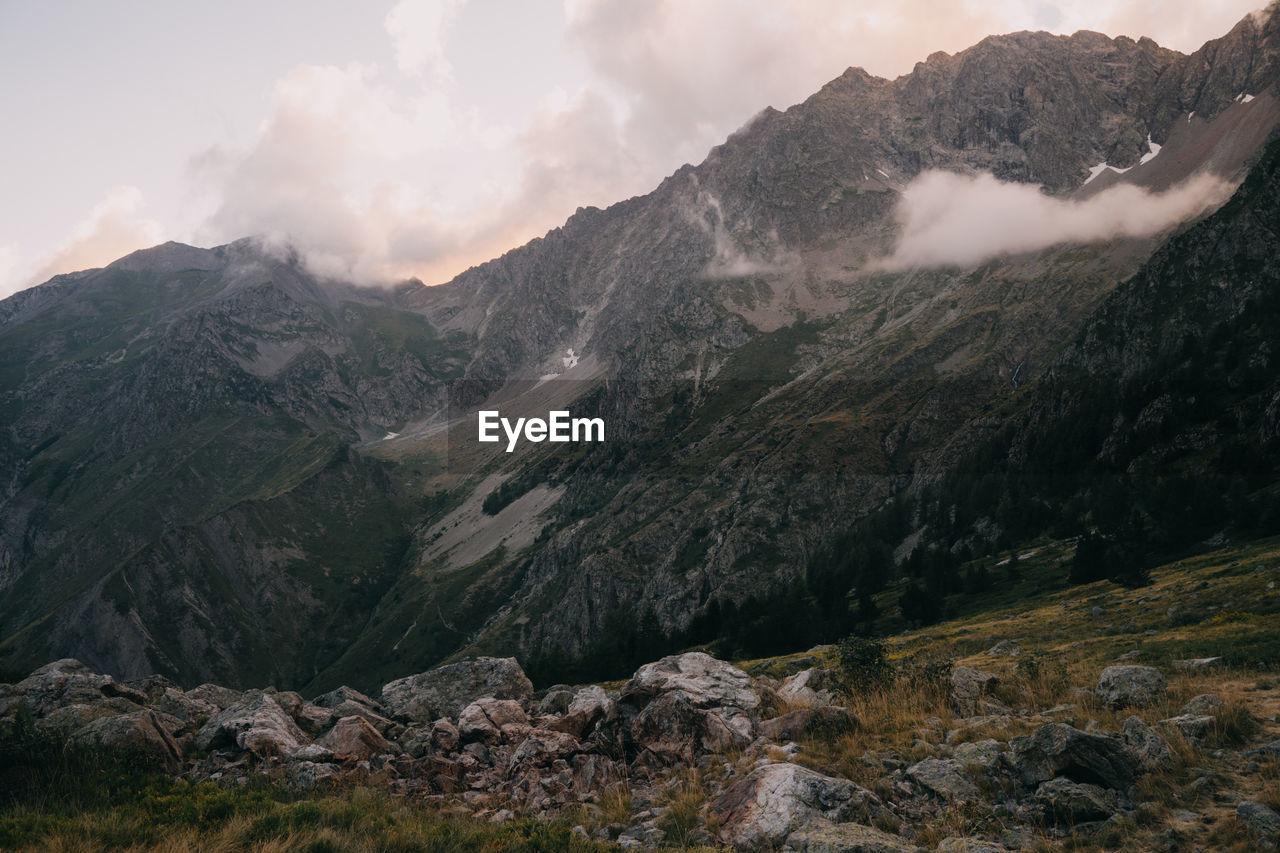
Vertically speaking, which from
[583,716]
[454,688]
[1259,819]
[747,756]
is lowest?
[454,688]

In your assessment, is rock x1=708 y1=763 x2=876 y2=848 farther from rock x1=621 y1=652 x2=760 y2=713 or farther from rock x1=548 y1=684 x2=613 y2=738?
rock x1=548 y1=684 x2=613 y2=738

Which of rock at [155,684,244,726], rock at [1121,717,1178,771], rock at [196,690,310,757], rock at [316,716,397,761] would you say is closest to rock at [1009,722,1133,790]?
rock at [1121,717,1178,771]

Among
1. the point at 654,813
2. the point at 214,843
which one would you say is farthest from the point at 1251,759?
the point at 214,843

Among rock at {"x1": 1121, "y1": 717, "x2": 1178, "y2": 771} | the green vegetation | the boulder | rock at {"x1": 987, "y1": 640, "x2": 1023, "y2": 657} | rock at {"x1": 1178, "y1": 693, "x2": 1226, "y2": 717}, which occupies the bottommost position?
rock at {"x1": 987, "y1": 640, "x2": 1023, "y2": 657}

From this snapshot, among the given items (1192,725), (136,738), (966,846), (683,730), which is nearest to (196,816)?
(136,738)

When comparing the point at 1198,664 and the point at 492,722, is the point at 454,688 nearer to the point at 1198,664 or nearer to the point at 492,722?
the point at 492,722

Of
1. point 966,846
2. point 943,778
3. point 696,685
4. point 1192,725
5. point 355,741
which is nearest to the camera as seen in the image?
point 966,846
